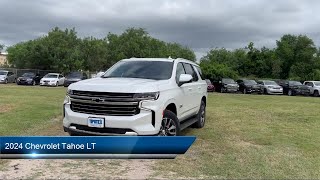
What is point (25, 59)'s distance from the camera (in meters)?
55.0

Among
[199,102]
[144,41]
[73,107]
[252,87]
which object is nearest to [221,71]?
[252,87]

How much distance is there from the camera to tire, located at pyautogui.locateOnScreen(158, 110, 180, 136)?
22.2 feet

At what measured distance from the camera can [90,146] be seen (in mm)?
4305

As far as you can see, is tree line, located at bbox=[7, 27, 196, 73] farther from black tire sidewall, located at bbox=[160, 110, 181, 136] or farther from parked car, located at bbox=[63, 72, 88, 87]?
black tire sidewall, located at bbox=[160, 110, 181, 136]

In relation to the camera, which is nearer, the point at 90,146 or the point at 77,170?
the point at 90,146

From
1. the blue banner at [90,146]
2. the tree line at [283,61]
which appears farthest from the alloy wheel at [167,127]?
the tree line at [283,61]

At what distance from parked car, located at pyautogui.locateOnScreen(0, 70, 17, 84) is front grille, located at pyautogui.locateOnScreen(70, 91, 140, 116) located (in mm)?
38793

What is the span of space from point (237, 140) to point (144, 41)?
2068 inches

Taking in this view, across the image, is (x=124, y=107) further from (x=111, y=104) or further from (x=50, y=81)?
(x=50, y=81)

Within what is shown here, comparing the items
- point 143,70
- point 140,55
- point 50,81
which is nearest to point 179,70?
point 143,70

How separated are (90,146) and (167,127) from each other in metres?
2.79

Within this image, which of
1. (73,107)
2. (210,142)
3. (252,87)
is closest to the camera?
(73,107)

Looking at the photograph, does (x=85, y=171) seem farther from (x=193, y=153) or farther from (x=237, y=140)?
(x=237, y=140)

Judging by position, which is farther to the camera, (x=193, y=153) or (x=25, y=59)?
(x=25, y=59)
